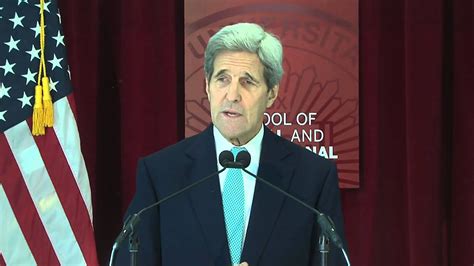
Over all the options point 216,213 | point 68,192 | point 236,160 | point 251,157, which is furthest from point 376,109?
point 236,160

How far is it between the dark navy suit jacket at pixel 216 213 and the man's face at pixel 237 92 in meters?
0.09

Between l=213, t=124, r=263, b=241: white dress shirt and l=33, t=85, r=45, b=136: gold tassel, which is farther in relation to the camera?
l=33, t=85, r=45, b=136: gold tassel

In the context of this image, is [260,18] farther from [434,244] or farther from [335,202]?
[335,202]

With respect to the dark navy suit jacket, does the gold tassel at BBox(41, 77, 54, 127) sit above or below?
above

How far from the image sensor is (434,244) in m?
3.12

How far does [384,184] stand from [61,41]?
1505 mm

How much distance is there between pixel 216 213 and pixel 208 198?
4cm

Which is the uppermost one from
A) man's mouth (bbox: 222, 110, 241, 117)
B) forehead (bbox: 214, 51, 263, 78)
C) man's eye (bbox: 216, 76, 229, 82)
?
forehead (bbox: 214, 51, 263, 78)

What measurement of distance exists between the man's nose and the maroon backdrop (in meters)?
1.42

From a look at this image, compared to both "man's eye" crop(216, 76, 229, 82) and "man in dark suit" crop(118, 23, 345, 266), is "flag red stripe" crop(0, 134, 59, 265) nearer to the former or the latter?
"man in dark suit" crop(118, 23, 345, 266)

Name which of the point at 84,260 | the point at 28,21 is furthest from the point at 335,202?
the point at 28,21

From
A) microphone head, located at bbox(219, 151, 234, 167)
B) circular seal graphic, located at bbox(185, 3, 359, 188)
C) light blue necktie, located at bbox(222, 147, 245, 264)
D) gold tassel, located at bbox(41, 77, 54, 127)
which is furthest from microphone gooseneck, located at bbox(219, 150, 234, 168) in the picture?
circular seal graphic, located at bbox(185, 3, 359, 188)

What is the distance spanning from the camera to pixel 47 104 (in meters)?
2.78

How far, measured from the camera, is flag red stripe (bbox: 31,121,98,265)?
2.84 metres
